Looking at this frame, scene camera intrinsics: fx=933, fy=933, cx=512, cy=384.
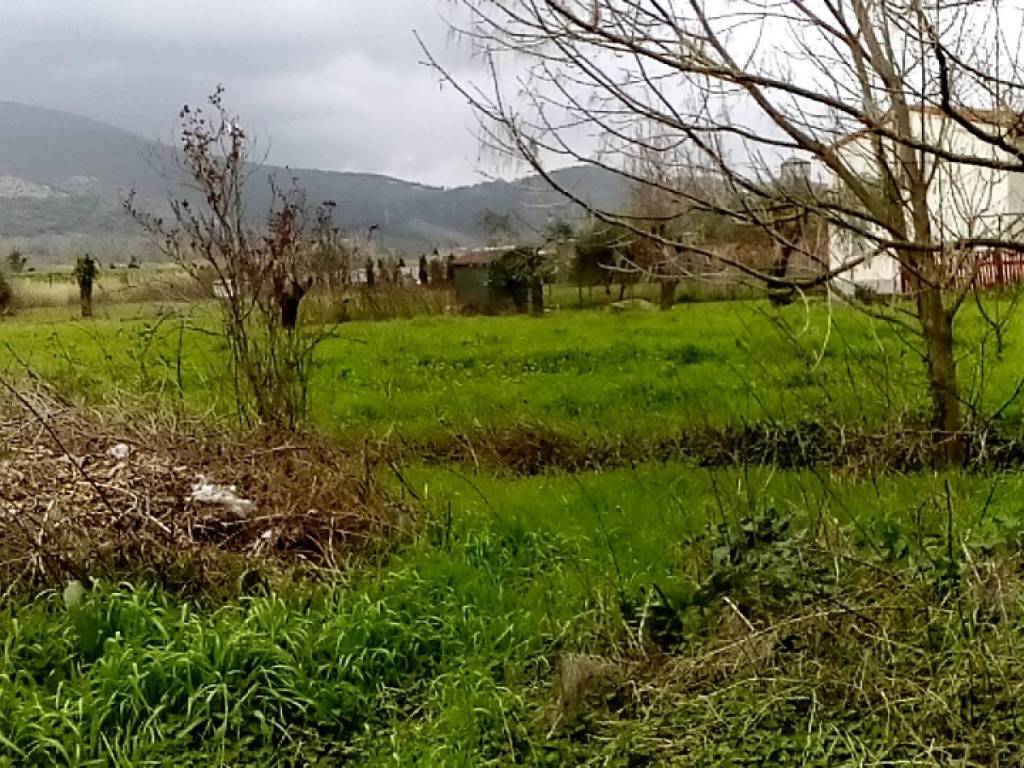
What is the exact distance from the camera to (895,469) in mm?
5426

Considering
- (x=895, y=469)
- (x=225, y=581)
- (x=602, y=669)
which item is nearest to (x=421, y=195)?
(x=895, y=469)

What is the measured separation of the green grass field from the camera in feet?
8.62

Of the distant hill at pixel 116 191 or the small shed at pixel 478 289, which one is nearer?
the distant hill at pixel 116 191

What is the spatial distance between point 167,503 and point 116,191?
4.21 meters

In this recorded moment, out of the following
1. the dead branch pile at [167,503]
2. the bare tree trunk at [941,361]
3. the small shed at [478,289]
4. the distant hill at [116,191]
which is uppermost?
the distant hill at [116,191]

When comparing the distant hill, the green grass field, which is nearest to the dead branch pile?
the green grass field

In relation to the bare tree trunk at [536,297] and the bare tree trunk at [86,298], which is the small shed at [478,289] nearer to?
the bare tree trunk at [536,297]

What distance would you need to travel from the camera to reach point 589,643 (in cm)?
319

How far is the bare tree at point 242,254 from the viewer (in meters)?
5.79

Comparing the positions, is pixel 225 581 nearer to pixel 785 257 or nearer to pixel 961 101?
pixel 785 257

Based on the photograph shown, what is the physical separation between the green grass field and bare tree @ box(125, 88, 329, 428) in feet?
4.74

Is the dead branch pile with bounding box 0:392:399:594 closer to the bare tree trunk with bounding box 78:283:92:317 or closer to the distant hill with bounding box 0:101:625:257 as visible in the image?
the distant hill with bounding box 0:101:625:257

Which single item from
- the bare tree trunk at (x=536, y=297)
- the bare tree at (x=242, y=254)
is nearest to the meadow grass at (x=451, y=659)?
the bare tree at (x=242, y=254)

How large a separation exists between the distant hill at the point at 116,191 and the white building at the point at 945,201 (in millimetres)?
1714
